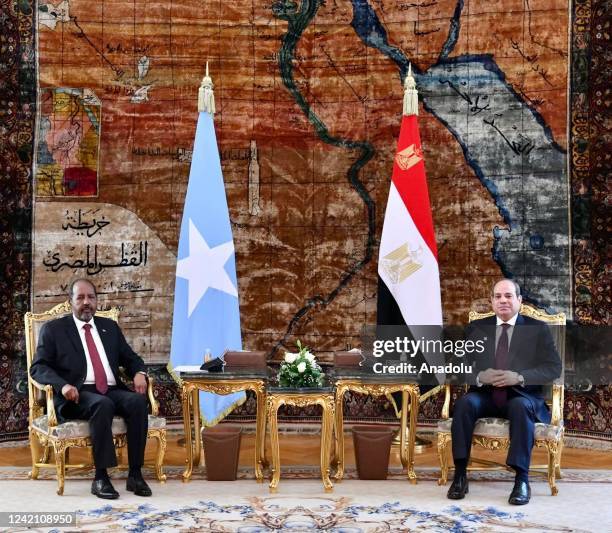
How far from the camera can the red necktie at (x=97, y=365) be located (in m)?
5.80

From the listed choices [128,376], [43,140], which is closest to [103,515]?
[128,376]

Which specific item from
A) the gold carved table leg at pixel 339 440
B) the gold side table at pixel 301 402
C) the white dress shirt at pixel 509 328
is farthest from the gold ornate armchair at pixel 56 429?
the white dress shirt at pixel 509 328

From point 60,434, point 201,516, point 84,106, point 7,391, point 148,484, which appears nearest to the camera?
point 201,516

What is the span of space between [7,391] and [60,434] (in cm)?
245

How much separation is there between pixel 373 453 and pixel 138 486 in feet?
5.29

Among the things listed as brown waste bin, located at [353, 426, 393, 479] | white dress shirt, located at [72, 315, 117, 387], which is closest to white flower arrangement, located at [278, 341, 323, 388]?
brown waste bin, located at [353, 426, 393, 479]

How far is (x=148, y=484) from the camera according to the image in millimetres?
5738

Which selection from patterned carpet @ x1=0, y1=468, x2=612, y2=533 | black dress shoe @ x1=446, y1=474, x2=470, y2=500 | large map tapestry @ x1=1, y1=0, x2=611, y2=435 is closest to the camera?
patterned carpet @ x1=0, y1=468, x2=612, y2=533

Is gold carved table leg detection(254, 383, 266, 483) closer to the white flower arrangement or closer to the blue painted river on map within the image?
the white flower arrangement

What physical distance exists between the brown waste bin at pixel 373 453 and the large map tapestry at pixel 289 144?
2.25 m

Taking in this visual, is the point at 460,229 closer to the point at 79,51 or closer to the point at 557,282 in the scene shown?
the point at 557,282

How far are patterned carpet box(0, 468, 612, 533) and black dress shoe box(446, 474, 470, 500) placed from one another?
6 cm

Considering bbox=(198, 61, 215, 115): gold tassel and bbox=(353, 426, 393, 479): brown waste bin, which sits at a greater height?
bbox=(198, 61, 215, 115): gold tassel

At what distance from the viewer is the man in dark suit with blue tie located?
5332mm
